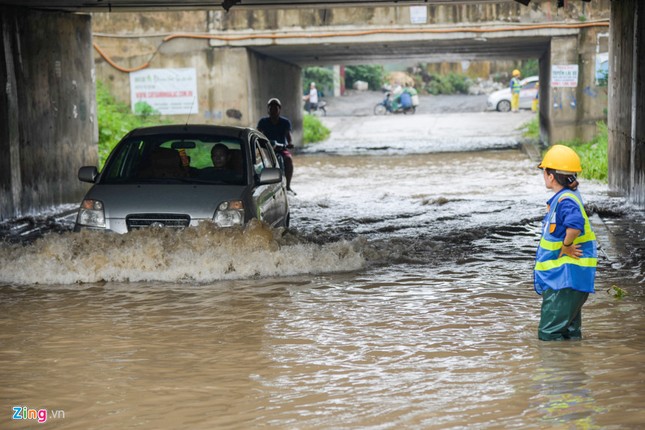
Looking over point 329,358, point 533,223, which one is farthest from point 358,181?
point 329,358

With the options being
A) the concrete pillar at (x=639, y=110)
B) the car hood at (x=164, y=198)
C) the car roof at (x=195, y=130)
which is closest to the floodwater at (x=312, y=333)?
the car hood at (x=164, y=198)

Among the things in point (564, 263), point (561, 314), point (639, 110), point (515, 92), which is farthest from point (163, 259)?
point (515, 92)

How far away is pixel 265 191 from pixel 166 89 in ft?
54.3

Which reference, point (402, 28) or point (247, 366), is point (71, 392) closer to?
point (247, 366)

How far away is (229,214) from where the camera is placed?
35.2 ft

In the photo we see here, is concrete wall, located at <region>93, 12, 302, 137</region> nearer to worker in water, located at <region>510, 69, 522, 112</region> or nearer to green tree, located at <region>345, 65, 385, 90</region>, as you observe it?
worker in water, located at <region>510, 69, 522, 112</region>

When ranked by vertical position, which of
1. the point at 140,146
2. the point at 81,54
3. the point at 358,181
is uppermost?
the point at 81,54

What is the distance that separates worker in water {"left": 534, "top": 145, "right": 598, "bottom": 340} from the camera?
22.6ft

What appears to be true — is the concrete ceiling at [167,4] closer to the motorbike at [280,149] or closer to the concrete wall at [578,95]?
the motorbike at [280,149]

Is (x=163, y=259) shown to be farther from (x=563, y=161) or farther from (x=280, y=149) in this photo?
(x=280, y=149)

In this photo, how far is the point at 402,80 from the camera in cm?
6269

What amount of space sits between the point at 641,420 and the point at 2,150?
38.8 ft

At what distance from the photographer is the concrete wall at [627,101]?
1608 centimetres

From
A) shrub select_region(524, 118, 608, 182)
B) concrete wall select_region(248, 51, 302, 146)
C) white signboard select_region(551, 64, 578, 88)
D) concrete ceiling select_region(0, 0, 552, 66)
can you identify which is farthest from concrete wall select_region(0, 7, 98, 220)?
white signboard select_region(551, 64, 578, 88)
